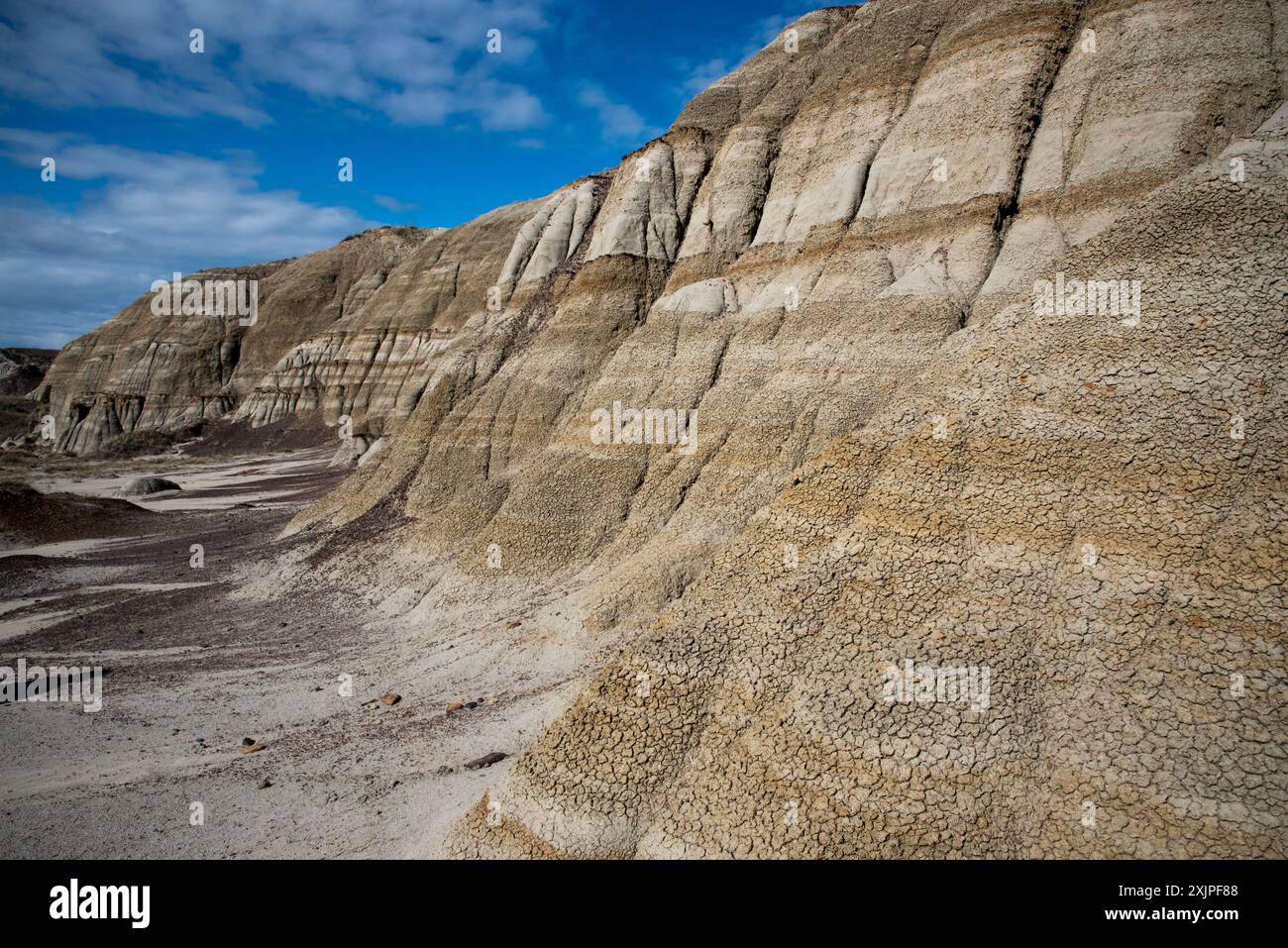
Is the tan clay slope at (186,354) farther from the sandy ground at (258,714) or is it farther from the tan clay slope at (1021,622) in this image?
the tan clay slope at (1021,622)

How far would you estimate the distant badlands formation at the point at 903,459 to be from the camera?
298 inches

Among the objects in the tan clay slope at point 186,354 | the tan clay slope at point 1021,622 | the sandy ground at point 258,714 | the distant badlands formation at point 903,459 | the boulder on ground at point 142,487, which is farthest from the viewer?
the tan clay slope at point 186,354

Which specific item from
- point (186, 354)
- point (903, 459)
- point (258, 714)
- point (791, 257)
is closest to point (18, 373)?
point (186, 354)

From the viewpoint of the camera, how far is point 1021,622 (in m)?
8.48

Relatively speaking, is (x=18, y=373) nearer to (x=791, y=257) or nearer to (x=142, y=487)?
(x=142, y=487)

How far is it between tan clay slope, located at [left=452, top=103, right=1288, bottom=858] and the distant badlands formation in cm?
4

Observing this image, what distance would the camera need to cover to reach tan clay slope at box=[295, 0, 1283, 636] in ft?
52.5

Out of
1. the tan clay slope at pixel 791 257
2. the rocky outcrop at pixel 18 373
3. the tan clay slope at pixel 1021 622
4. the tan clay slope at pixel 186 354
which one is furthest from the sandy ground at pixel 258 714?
the rocky outcrop at pixel 18 373

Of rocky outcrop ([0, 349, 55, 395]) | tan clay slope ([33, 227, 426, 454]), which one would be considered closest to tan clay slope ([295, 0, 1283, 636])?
tan clay slope ([33, 227, 426, 454])

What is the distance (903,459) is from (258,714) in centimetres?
1424

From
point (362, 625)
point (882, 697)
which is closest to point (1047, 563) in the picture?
point (882, 697)

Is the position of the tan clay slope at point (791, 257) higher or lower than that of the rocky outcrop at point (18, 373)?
lower

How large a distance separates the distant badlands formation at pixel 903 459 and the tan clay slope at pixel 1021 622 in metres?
0.04
